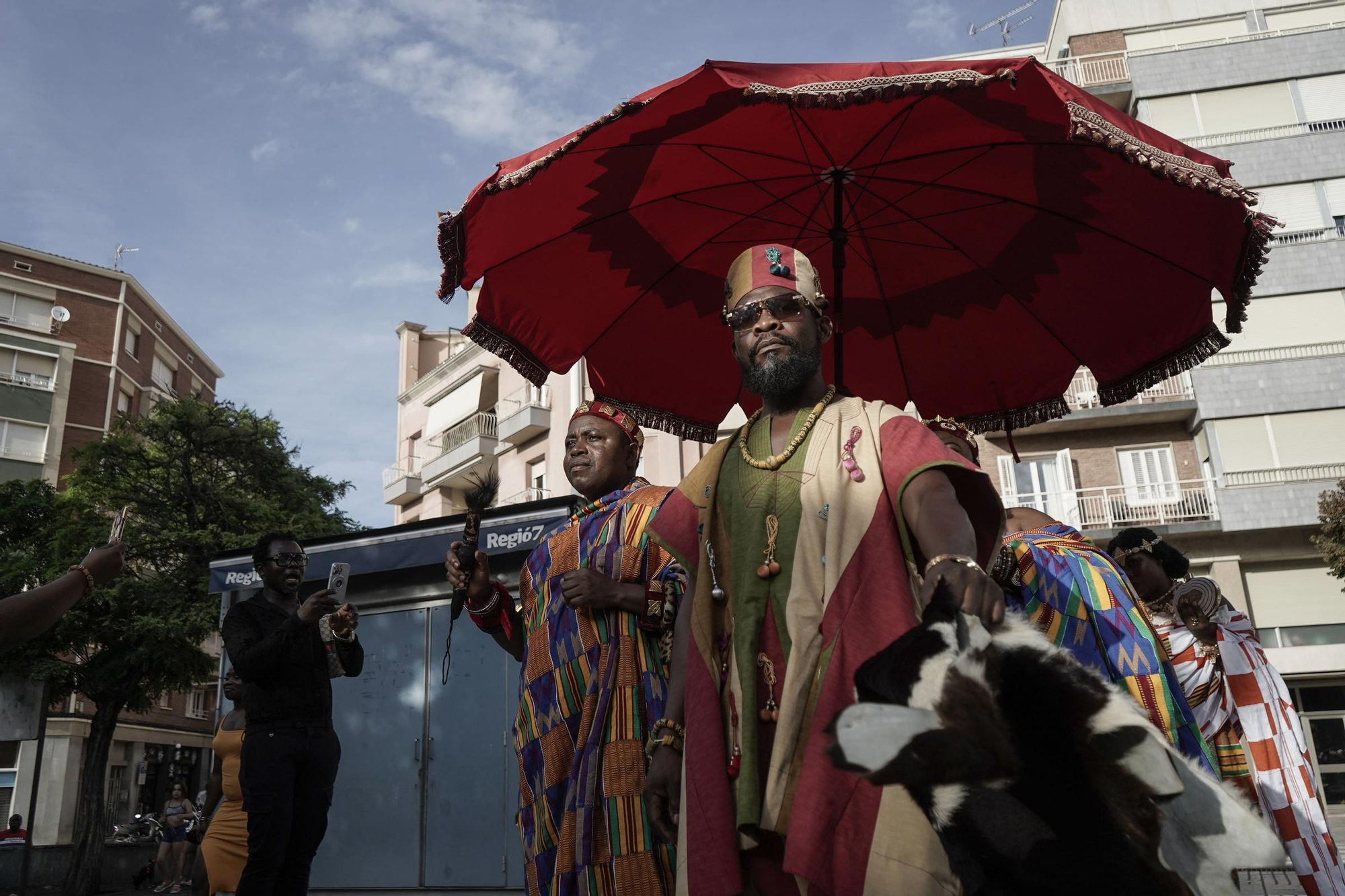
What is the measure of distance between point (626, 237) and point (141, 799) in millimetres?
47011

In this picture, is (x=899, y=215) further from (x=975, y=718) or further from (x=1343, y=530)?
(x=1343, y=530)

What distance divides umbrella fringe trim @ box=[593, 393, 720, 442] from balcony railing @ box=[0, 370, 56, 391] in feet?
150

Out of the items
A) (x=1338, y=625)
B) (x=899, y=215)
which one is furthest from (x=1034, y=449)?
(x=899, y=215)

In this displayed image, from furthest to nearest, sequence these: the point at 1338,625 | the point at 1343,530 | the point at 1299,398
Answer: the point at 1299,398, the point at 1338,625, the point at 1343,530

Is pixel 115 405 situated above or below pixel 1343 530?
above

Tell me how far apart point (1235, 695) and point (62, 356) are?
1884 inches

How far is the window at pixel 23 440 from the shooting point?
41.7 metres

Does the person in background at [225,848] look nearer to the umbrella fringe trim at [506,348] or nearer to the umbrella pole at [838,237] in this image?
the umbrella fringe trim at [506,348]

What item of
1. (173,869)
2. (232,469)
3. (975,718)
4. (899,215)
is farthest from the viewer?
(232,469)

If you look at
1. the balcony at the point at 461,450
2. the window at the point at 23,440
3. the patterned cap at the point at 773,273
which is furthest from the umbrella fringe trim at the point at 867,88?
the window at the point at 23,440

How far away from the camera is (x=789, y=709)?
7.25 feet

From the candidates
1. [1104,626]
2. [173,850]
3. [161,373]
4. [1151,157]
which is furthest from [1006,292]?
[161,373]

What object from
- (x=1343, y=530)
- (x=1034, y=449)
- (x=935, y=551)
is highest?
(x=1034, y=449)

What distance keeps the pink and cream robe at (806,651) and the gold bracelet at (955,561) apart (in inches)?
9.0
